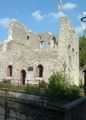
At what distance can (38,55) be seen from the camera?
27203 mm

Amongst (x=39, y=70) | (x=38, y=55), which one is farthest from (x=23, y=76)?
(x=38, y=55)

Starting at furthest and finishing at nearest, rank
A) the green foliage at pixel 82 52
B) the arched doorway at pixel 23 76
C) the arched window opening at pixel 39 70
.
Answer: the green foliage at pixel 82 52 → the arched doorway at pixel 23 76 → the arched window opening at pixel 39 70

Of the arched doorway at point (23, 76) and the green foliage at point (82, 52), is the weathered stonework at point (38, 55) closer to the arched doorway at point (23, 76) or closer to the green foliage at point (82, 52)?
the arched doorway at point (23, 76)

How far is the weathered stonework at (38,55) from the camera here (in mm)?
26312

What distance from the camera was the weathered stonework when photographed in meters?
26.3

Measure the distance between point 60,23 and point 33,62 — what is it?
510 cm

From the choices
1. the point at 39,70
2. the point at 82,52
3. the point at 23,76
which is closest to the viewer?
the point at 39,70

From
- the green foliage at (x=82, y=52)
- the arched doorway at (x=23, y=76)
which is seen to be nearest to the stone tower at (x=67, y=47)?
the arched doorway at (x=23, y=76)

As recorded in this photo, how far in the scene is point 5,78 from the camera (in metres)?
29.2

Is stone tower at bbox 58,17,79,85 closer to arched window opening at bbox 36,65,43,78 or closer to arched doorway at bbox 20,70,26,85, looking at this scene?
arched window opening at bbox 36,65,43,78

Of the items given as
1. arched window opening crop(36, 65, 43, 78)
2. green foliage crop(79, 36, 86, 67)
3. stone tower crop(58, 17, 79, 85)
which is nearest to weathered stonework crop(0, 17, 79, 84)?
stone tower crop(58, 17, 79, 85)

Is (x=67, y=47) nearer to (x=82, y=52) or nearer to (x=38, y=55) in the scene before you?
(x=38, y=55)

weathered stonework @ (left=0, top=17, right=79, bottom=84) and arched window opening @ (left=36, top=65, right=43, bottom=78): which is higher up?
weathered stonework @ (left=0, top=17, right=79, bottom=84)

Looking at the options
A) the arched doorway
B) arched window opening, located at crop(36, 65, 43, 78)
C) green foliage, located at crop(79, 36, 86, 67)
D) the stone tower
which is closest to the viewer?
→ the stone tower
